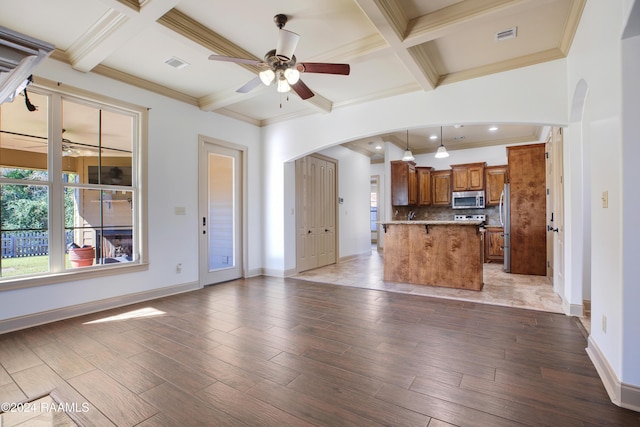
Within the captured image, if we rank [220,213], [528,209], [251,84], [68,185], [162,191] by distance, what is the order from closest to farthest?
1. [251,84]
2. [68,185]
3. [162,191]
4. [220,213]
5. [528,209]

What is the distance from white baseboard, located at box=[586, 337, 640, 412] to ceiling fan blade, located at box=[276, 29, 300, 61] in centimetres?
334

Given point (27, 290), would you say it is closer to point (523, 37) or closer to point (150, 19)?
point (150, 19)

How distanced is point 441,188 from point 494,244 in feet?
6.19

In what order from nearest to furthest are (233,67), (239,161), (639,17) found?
(639,17)
(233,67)
(239,161)

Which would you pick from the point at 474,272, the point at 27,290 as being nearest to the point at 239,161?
the point at 27,290

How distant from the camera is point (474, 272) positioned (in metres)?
4.48

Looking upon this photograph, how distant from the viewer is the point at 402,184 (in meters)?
7.65

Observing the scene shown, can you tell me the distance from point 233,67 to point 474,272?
14.3 feet

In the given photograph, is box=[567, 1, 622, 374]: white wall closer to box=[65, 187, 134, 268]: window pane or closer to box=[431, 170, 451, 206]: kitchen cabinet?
box=[65, 187, 134, 268]: window pane

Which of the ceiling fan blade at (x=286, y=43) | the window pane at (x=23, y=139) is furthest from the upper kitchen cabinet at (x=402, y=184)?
the window pane at (x=23, y=139)

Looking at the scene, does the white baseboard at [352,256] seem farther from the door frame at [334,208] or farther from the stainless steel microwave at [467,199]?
the stainless steel microwave at [467,199]

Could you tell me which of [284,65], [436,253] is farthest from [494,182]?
[284,65]

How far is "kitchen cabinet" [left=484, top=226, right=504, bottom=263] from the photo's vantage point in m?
6.93

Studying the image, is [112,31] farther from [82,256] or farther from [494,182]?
[494,182]
